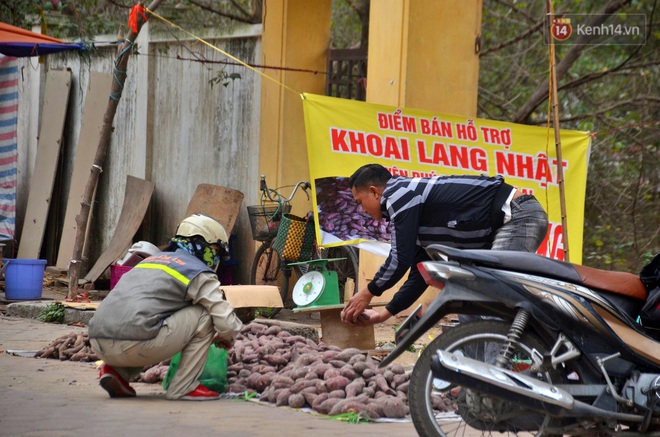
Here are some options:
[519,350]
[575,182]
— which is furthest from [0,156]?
[519,350]

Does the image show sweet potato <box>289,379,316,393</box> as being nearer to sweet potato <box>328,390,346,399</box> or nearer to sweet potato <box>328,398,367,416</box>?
sweet potato <box>328,390,346,399</box>

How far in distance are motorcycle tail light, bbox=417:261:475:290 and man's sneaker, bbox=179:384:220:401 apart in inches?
85.1

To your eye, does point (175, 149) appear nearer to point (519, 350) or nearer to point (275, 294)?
point (275, 294)

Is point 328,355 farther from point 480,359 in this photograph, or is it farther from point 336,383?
point 480,359

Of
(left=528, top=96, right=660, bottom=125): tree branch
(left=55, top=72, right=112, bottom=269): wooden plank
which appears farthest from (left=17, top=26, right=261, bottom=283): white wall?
(left=528, top=96, right=660, bottom=125): tree branch

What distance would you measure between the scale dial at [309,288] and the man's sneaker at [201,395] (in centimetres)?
228

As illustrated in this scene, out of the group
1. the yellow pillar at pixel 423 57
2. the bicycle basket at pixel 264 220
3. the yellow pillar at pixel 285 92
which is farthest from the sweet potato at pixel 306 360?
the yellow pillar at pixel 285 92

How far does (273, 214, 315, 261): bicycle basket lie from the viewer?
10.5 metres

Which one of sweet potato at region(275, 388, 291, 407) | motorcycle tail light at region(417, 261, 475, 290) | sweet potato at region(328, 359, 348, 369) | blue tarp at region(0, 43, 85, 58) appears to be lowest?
sweet potato at region(275, 388, 291, 407)

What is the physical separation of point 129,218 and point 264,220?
2.68 metres

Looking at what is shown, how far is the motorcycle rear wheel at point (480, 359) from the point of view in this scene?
4309 mm

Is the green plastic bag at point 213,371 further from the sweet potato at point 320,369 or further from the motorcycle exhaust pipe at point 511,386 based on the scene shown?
the motorcycle exhaust pipe at point 511,386

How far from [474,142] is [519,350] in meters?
5.17

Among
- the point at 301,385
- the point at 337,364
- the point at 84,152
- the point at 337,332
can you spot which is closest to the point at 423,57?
the point at 337,332
